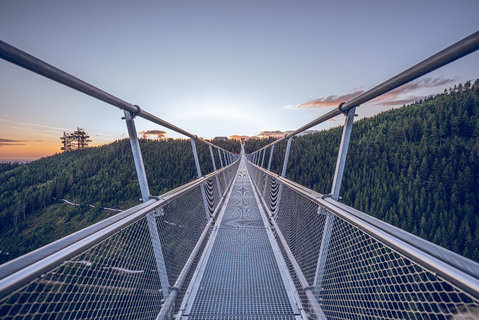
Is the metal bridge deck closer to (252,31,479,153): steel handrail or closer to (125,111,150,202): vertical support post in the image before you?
(125,111,150,202): vertical support post

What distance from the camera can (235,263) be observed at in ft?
7.17

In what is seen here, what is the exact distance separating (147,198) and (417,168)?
70.7 m

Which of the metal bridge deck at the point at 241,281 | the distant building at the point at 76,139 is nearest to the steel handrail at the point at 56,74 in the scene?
the metal bridge deck at the point at 241,281

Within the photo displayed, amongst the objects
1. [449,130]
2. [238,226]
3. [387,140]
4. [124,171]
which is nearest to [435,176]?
[387,140]

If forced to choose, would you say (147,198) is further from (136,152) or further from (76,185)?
(76,185)

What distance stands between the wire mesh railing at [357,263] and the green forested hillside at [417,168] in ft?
140

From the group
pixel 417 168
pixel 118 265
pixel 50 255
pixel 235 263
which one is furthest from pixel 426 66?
pixel 417 168

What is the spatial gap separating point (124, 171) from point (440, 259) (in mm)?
80669

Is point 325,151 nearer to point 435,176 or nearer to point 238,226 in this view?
point 435,176

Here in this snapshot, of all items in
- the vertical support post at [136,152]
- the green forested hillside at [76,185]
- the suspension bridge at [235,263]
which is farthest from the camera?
the green forested hillside at [76,185]

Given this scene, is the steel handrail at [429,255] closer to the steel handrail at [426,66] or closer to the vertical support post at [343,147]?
the vertical support post at [343,147]

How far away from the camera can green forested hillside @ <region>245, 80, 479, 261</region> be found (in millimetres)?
38959

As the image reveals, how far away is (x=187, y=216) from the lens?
2.04 meters

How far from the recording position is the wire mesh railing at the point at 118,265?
0.65 meters
